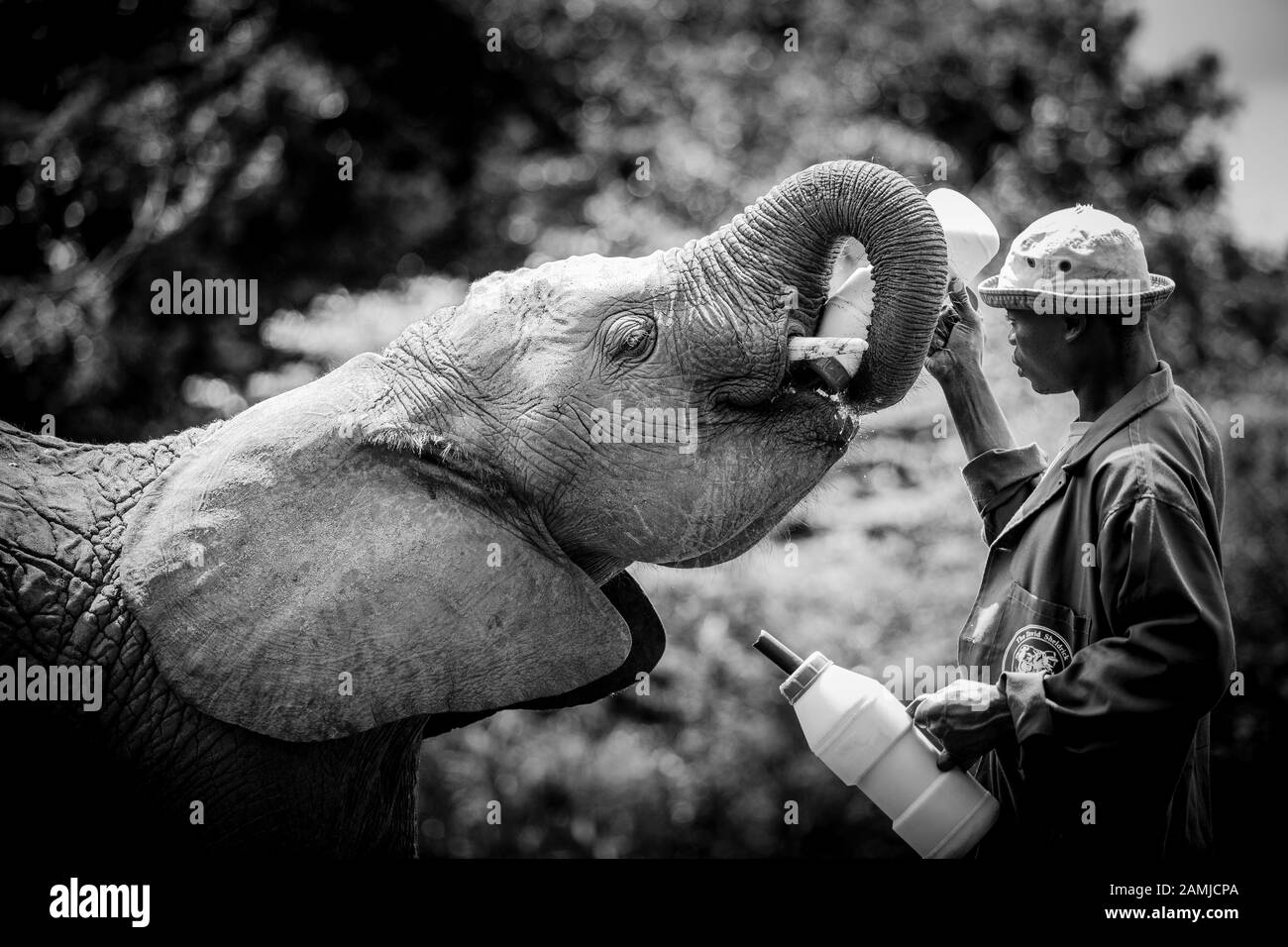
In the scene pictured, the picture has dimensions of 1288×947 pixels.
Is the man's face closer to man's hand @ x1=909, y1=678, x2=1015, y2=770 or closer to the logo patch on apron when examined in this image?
the logo patch on apron

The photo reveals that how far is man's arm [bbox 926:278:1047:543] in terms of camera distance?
4.11m

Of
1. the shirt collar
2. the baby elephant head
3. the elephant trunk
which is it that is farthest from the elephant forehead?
the shirt collar

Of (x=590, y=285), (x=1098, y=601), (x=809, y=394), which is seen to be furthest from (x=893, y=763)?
(x=590, y=285)

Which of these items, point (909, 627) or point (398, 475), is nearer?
point (398, 475)

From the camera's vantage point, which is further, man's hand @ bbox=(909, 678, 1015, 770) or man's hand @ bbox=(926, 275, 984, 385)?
man's hand @ bbox=(926, 275, 984, 385)

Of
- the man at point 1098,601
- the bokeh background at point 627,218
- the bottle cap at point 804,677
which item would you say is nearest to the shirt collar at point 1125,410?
the man at point 1098,601

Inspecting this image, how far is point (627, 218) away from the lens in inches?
547

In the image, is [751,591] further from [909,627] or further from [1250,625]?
[1250,625]

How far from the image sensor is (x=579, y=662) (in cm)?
349

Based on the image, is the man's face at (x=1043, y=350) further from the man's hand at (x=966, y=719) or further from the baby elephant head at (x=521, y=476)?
the man's hand at (x=966, y=719)

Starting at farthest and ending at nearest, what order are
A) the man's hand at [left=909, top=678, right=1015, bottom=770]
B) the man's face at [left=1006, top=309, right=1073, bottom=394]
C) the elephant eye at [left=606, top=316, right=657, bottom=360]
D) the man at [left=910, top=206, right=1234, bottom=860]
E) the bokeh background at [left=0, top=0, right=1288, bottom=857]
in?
the bokeh background at [left=0, top=0, right=1288, bottom=857] < the man's face at [left=1006, top=309, right=1073, bottom=394] < the elephant eye at [left=606, top=316, right=657, bottom=360] < the man's hand at [left=909, top=678, right=1015, bottom=770] < the man at [left=910, top=206, right=1234, bottom=860]

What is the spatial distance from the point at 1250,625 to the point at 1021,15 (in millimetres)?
8082

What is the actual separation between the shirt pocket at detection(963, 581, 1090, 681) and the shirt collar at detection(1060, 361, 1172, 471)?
373 mm
